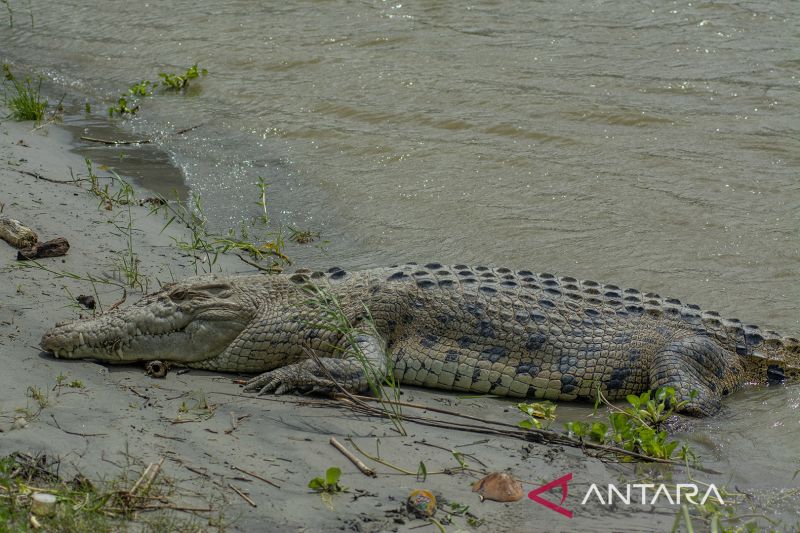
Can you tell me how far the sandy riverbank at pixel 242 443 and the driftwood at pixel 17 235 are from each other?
0.25ft

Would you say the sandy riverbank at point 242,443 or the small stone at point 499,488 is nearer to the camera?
the sandy riverbank at point 242,443

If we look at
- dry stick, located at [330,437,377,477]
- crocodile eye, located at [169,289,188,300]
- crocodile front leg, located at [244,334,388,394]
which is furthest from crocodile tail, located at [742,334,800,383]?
crocodile eye, located at [169,289,188,300]

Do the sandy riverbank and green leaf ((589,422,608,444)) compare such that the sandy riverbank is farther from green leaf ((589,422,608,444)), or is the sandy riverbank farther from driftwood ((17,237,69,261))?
green leaf ((589,422,608,444))

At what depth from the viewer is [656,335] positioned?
17.9 feet

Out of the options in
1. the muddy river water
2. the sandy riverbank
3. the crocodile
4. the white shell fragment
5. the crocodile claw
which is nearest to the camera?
the white shell fragment

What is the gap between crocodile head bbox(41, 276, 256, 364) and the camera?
4.98m

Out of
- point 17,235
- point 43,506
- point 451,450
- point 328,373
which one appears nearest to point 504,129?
point 17,235

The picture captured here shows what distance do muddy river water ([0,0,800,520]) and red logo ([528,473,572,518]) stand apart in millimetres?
854

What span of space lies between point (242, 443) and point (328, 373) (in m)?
0.84

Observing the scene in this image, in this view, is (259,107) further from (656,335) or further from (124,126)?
(656,335)

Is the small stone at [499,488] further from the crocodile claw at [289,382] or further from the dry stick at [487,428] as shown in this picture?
the crocodile claw at [289,382]

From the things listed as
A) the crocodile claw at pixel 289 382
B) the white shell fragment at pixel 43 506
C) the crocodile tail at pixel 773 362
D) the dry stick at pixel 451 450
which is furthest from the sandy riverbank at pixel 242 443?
the crocodile tail at pixel 773 362

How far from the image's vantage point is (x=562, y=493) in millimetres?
3930

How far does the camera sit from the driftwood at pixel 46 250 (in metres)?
5.84
